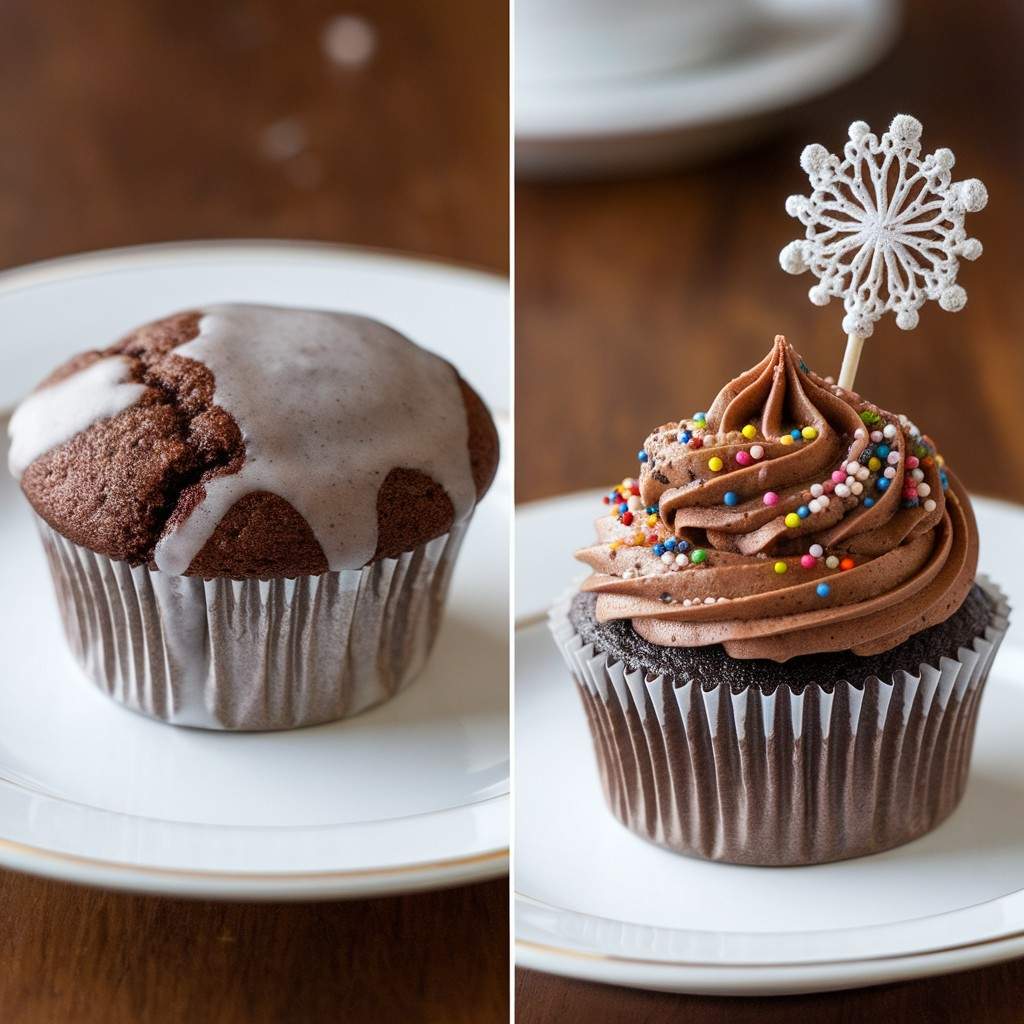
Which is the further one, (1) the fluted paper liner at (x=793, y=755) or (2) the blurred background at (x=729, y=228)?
(2) the blurred background at (x=729, y=228)

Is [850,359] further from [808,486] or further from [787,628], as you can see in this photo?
[787,628]

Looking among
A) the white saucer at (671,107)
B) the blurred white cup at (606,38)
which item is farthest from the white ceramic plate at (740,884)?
the blurred white cup at (606,38)

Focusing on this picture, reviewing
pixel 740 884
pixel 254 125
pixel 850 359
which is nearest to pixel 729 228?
pixel 254 125

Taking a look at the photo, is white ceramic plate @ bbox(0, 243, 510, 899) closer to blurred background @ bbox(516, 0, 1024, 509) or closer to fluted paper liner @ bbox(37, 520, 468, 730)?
fluted paper liner @ bbox(37, 520, 468, 730)

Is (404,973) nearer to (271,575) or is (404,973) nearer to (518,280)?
(271,575)

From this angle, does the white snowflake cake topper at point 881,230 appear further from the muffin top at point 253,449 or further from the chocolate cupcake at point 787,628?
the muffin top at point 253,449

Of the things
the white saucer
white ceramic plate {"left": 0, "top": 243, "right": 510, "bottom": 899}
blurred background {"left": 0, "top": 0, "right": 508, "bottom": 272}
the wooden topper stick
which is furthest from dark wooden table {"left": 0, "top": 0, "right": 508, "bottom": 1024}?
the wooden topper stick
